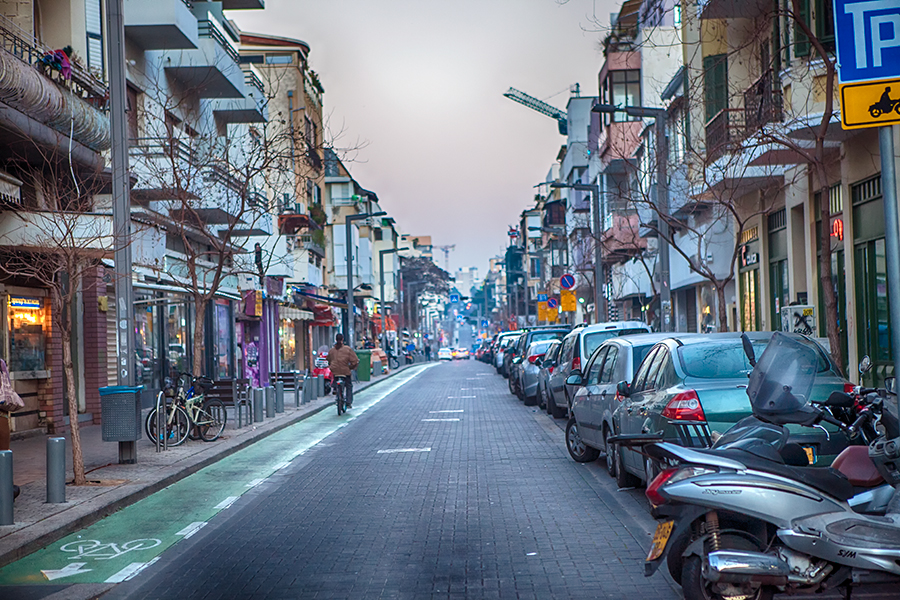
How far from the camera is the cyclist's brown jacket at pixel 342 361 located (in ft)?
82.5

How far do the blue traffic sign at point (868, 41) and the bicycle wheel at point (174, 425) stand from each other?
1257cm

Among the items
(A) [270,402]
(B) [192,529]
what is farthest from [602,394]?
(A) [270,402]

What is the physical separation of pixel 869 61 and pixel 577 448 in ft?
27.3

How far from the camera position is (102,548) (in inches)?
343

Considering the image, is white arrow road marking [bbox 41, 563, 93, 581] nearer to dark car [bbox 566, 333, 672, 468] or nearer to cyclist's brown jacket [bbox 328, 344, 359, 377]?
dark car [bbox 566, 333, 672, 468]

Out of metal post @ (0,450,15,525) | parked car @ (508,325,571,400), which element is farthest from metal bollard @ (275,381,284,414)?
metal post @ (0,450,15,525)

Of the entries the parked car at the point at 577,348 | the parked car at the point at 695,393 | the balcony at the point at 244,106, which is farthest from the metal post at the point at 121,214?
the balcony at the point at 244,106

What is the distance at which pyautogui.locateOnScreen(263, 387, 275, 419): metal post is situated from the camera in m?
22.2

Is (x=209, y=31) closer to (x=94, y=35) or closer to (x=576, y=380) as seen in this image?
(x=94, y=35)

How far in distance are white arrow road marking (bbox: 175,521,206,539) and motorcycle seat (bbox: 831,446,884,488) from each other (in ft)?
17.9

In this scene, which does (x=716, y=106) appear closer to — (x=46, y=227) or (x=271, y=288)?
(x=46, y=227)

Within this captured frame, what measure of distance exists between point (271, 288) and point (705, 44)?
952 inches

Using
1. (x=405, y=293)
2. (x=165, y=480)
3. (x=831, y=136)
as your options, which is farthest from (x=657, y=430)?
(x=405, y=293)

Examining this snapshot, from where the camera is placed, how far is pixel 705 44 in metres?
24.7
